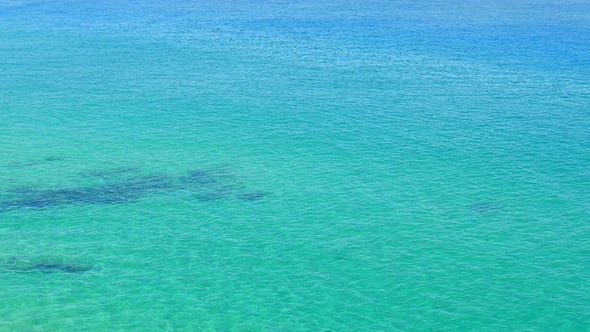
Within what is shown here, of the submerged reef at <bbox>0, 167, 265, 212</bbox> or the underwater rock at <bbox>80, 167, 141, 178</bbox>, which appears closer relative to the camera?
the submerged reef at <bbox>0, 167, 265, 212</bbox>

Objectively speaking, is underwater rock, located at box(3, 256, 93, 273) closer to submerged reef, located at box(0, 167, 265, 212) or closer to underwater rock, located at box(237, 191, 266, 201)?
submerged reef, located at box(0, 167, 265, 212)

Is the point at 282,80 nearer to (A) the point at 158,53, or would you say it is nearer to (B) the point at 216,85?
(B) the point at 216,85

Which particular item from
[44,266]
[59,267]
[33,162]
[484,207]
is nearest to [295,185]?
[484,207]

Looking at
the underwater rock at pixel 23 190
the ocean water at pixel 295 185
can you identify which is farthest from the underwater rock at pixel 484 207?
the underwater rock at pixel 23 190

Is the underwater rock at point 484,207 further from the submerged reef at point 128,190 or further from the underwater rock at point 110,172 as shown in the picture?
the underwater rock at point 110,172

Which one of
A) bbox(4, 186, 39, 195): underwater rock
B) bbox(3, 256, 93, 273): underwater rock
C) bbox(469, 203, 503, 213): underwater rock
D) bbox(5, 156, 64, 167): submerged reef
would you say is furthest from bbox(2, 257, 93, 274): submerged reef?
bbox(469, 203, 503, 213): underwater rock

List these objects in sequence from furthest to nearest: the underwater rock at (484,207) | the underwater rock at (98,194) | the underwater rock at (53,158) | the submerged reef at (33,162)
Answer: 1. the underwater rock at (53,158)
2. the submerged reef at (33,162)
3. the underwater rock at (98,194)
4. the underwater rock at (484,207)

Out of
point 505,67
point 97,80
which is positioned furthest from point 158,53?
point 505,67

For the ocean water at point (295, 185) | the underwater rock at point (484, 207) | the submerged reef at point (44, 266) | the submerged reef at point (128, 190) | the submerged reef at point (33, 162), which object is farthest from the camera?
the submerged reef at point (33, 162)

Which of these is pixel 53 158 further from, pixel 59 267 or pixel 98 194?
pixel 59 267
